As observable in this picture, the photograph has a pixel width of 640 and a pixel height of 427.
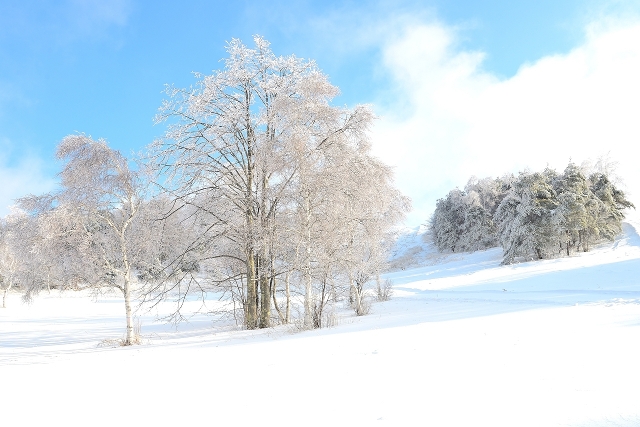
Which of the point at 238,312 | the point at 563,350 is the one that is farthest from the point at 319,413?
Result: the point at 238,312

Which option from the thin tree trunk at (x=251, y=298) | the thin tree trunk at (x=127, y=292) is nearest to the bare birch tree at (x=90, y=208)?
the thin tree trunk at (x=127, y=292)

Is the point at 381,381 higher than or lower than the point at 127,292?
lower

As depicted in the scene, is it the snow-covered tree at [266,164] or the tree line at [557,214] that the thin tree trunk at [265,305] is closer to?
the snow-covered tree at [266,164]

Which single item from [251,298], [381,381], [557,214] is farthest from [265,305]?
[557,214]

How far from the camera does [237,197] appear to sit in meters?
12.7

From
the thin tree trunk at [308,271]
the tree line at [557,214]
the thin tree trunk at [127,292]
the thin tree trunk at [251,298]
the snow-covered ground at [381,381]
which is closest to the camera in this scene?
the snow-covered ground at [381,381]

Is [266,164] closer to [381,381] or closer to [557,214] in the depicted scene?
[381,381]

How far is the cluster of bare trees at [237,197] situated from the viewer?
36.5ft

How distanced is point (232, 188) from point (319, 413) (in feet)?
33.6

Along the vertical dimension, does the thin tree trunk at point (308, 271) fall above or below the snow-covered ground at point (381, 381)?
above

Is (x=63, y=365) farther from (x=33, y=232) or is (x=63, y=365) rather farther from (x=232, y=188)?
Answer: (x=232, y=188)

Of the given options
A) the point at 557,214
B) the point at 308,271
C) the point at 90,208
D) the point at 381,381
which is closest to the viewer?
the point at 381,381

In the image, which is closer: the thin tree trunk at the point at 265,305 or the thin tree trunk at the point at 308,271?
the thin tree trunk at the point at 308,271

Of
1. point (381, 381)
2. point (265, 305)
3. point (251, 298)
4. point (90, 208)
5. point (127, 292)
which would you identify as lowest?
point (381, 381)
